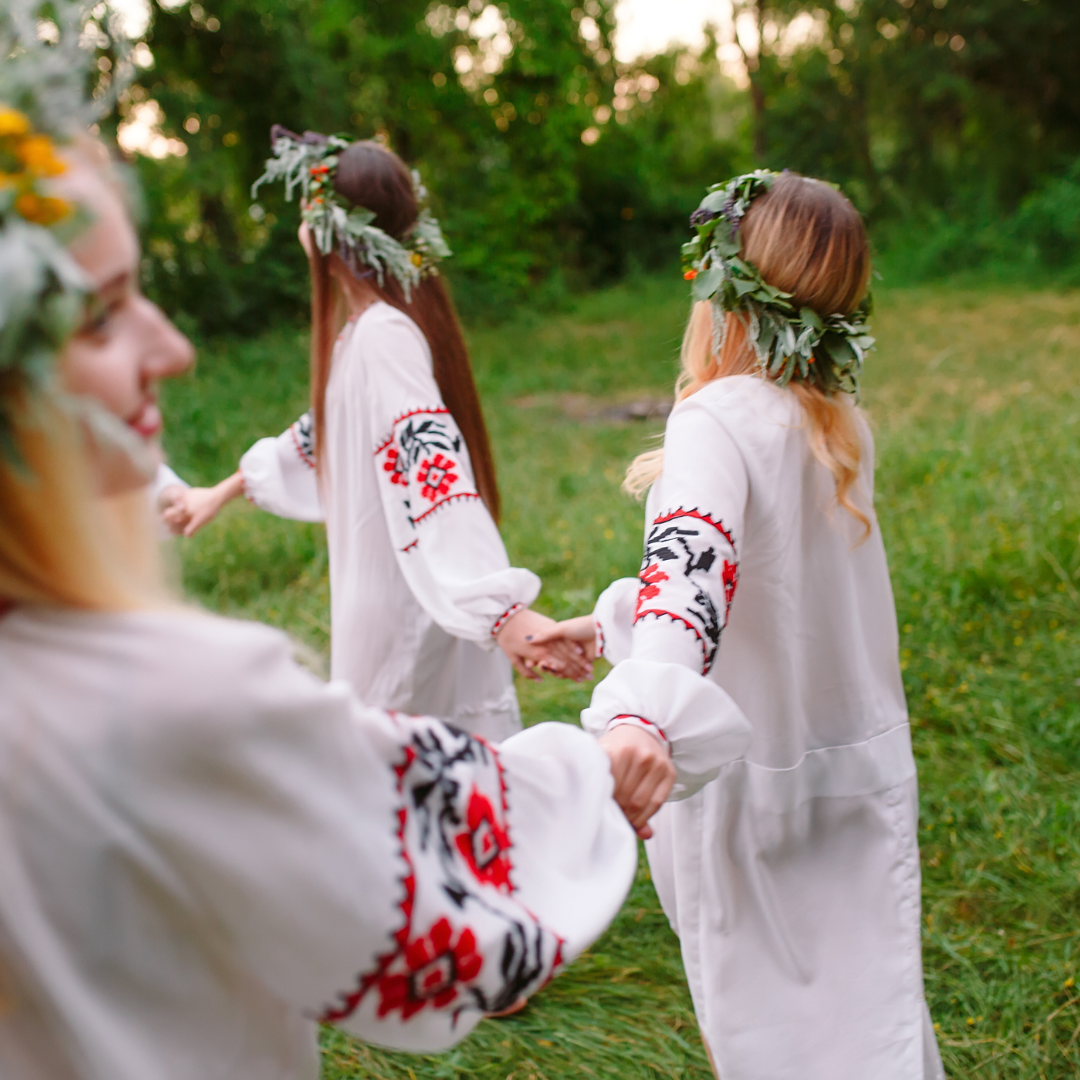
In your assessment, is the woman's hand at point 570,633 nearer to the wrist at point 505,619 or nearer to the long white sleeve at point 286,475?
the wrist at point 505,619

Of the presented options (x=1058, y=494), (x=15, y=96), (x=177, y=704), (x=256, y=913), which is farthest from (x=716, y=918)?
(x=1058, y=494)

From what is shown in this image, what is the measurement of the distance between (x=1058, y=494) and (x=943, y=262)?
489 inches

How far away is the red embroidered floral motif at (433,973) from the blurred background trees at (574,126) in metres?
11.8

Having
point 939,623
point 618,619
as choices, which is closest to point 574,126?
point 939,623

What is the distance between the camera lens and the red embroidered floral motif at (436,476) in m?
2.45

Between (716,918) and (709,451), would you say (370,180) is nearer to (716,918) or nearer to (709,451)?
(709,451)

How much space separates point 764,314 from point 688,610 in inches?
23.4

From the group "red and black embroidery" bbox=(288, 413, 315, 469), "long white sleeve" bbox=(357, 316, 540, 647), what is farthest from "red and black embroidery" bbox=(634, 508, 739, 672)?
"red and black embroidery" bbox=(288, 413, 315, 469)

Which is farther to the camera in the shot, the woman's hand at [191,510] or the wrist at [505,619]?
the woman's hand at [191,510]

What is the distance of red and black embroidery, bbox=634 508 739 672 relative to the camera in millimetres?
1659

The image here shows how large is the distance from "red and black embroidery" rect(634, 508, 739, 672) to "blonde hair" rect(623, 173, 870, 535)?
0.29 meters

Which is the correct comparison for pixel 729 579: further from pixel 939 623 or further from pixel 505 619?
pixel 939 623

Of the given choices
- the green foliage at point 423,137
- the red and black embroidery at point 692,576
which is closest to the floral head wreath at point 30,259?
the red and black embroidery at point 692,576

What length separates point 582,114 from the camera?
16.9 meters
